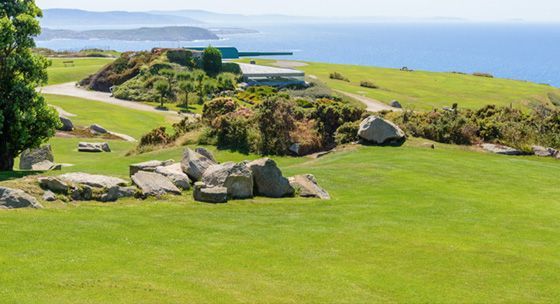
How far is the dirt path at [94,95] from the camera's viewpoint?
89.1m

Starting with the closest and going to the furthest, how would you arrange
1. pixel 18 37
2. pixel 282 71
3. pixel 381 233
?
pixel 381 233 → pixel 18 37 → pixel 282 71

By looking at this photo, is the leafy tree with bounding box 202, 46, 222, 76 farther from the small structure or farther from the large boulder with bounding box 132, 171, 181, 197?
the large boulder with bounding box 132, 171, 181, 197

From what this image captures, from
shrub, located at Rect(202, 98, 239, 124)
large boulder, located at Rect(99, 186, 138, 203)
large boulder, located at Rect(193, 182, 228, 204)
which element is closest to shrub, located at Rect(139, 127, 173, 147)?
shrub, located at Rect(202, 98, 239, 124)

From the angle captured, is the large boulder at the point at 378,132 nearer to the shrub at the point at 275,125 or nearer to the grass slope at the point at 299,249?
the shrub at the point at 275,125

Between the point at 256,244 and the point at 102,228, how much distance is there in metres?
4.72

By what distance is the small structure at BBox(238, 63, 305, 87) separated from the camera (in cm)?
10809

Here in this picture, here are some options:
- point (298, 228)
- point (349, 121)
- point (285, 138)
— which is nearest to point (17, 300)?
point (298, 228)

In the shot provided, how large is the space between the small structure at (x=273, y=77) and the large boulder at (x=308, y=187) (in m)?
80.4

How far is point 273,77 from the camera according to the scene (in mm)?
111500

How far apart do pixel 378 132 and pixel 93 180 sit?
20658mm

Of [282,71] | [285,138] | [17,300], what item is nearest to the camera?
[17,300]

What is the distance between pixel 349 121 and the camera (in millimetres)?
41781

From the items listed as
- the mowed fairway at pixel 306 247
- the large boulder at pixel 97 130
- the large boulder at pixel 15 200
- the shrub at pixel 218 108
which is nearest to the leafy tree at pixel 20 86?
the mowed fairway at pixel 306 247

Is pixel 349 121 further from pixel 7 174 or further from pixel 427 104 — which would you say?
pixel 427 104
